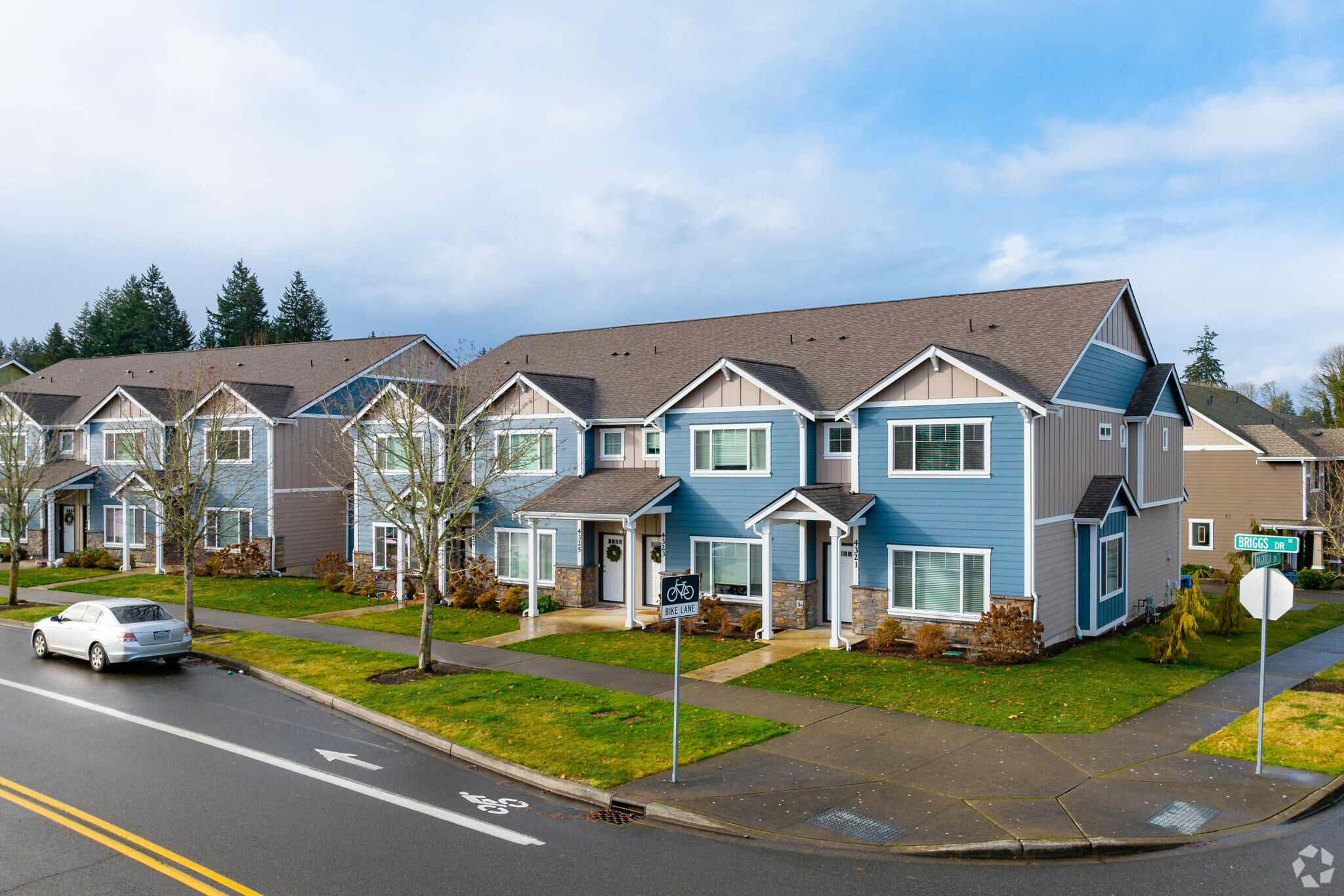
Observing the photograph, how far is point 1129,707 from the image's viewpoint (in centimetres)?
1537

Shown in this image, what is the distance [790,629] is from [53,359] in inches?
3654

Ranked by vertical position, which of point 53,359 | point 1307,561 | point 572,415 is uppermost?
point 53,359

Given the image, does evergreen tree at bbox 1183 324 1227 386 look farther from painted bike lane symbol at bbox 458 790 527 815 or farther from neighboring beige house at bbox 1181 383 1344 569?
painted bike lane symbol at bbox 458 790 527 815

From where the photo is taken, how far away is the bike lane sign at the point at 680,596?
11.6 meters

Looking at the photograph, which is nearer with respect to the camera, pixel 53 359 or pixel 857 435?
pixel 857 435

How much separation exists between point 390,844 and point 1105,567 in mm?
19254

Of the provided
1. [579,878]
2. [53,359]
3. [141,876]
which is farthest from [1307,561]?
[53,359]

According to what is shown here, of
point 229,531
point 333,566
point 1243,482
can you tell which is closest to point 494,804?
point 333,566

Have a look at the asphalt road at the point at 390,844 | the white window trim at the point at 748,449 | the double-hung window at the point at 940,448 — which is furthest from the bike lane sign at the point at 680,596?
the white window trim at the point at 748,449

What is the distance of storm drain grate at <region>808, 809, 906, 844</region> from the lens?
393 inches

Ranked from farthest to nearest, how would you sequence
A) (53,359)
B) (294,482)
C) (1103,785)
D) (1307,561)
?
(53,359) < (1307,561) < (294,482) < (1103,785)

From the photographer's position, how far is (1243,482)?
38.2 m

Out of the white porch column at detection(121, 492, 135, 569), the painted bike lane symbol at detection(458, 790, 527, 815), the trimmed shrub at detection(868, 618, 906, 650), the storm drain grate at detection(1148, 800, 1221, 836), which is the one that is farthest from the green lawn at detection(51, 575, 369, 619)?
the storm drain grate at detection(1148, 800, 1221, 836)

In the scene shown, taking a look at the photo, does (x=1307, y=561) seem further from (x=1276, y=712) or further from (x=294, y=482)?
(x=294, y=482)
